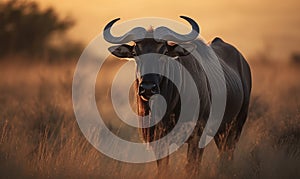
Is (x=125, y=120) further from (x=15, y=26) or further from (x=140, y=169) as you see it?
(x=15, y=26)

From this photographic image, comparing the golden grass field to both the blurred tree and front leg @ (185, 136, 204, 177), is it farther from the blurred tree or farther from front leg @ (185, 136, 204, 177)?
the blurred tree

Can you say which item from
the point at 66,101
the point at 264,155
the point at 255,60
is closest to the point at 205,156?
the point at 264,155

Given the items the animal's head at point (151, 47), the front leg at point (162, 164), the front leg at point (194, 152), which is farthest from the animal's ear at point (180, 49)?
the front leg at point (162, 164)

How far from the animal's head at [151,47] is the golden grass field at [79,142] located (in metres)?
1.00

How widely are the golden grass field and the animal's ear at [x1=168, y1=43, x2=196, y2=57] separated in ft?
4.11

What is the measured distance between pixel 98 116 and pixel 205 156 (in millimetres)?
1787

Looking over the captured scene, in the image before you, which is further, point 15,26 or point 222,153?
point 15,26

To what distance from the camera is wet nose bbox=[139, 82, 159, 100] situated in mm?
7668

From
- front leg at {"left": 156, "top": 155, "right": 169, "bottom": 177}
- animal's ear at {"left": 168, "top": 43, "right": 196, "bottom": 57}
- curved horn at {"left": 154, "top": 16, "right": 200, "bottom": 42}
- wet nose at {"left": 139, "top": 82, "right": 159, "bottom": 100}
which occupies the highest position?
curved horn at {"left": 154, "top": 16, "right": 200, "bottom": 42}

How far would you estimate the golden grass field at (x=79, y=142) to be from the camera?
317 inches

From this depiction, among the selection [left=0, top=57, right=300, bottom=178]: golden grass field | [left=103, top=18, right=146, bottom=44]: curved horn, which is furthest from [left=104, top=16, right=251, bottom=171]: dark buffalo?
[left=0, top=57, right=300, bottom=178]: golden grass field

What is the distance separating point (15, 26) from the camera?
18.7 meters

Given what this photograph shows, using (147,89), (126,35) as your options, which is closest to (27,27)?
(126,35)

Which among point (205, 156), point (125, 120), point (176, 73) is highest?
point (176, 73)
